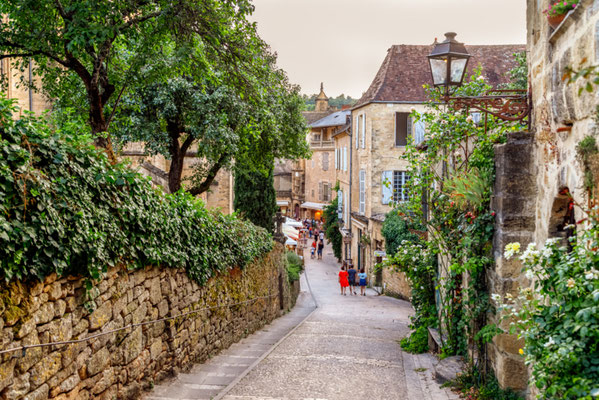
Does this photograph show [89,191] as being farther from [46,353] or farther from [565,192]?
[565,192]

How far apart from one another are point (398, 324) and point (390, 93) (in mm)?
14745

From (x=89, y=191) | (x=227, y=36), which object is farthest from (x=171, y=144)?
(x=89, y=191)

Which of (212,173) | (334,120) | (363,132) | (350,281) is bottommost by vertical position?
(350,281)

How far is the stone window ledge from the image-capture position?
14.0 feet

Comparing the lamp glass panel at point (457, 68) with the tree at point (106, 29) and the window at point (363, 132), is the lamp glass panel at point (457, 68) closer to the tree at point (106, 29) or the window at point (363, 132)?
the tree at point (106, 29)

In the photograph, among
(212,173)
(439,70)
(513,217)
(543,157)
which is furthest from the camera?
(212,173)

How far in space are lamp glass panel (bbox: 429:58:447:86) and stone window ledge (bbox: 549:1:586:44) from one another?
3271 mm

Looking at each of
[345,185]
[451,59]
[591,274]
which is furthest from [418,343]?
[345,185]

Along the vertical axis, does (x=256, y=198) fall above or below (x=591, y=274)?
above

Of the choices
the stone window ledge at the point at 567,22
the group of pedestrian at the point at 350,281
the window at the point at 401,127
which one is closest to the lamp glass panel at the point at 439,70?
the stone window ledge at the point at 567,22

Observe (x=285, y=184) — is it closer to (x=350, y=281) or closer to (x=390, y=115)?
(x=390, y=115)

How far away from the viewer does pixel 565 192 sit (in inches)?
200

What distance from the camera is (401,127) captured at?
93.5ft

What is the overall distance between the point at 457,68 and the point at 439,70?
26 cm
